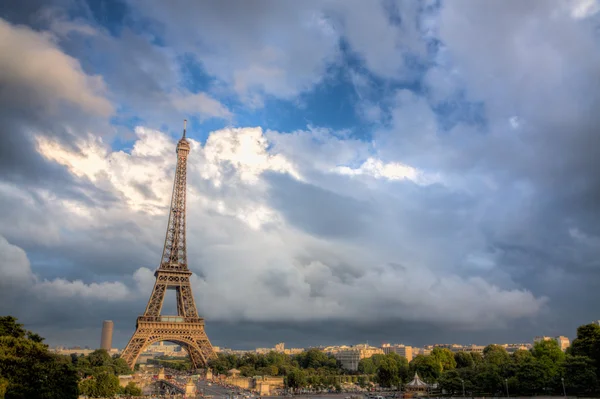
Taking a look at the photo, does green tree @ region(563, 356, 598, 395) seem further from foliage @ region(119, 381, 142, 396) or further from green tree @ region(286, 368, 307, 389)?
foliage @ region(119, 381, 142, 396)

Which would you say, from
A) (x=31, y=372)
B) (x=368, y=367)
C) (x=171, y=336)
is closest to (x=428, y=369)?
(x=368, y=367)

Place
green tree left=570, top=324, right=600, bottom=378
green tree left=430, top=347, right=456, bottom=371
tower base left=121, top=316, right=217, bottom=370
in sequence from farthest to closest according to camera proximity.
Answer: green tree left=430, top=347, right=456, bottom=371 < tower base left=121, top=316, right=217, bottom=370 < green tree left=570, top=324, right=600, bottom=378

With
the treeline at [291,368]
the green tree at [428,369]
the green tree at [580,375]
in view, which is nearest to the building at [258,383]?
the treeline at [291,368]

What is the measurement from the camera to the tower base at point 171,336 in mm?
100562

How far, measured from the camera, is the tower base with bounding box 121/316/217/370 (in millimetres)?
100562

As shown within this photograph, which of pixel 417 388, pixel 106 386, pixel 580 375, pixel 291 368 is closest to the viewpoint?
pixel 580 375

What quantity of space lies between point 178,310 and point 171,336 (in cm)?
850

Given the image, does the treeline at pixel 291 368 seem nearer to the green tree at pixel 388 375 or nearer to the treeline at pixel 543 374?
the green tree at pixel 388 375

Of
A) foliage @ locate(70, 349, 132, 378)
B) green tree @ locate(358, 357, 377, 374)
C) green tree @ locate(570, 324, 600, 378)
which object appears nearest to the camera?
green tree @ locate(570, 324, 600, 378)

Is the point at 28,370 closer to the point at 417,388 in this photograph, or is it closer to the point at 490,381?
the point at 417,388

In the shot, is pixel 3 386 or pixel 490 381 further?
pixel 490 381

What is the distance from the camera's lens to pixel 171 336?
335ft

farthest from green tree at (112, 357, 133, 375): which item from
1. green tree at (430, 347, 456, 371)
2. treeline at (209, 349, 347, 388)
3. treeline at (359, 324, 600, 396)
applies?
green tree at (430, 347, 456, 371)

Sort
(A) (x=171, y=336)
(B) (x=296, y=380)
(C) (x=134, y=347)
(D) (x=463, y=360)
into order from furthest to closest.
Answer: (D) (x=463, y=360)
(B) (x=296, y=380)
(A) (x=171, y=336)
(C) (x=134, y=347)
